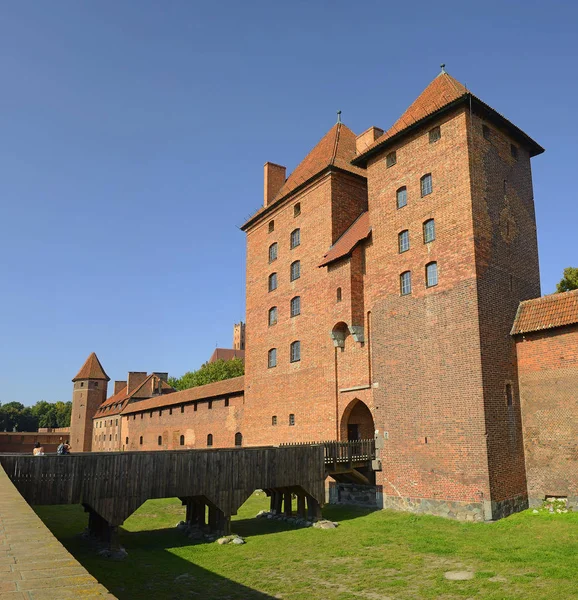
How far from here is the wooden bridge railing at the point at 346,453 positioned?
1841cm

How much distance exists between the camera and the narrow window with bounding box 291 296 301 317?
82.3 feet

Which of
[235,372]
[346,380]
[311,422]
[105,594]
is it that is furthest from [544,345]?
[235,372]

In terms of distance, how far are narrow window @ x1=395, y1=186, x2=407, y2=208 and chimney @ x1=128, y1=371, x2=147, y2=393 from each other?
43182 mm

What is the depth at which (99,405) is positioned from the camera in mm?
62969

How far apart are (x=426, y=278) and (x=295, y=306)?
8447 millimetres

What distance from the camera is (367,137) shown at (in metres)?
25.2

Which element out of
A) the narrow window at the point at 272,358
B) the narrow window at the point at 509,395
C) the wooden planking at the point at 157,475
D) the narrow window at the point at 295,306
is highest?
the narrow window at the point at 295,306

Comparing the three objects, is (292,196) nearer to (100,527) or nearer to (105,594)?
(100,527)

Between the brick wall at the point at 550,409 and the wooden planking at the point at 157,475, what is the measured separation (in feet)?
21.1

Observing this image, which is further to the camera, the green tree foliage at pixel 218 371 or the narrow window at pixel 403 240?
the green tree foliage at pixel 218 371

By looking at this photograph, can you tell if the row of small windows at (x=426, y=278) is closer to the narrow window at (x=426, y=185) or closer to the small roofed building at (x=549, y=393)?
the narrow window at (x=426, y=185)

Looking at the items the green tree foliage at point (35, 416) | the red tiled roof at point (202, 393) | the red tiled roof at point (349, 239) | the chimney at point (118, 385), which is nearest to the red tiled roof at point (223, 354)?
the chimney at point (118, 385)

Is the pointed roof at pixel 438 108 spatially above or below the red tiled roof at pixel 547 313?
above

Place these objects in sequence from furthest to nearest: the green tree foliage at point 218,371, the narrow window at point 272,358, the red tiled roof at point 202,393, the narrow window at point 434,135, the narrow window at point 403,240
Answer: the green tree foliage at point 218,371 → the red tiled roof at point 202,393 → the narrow window at point 272,358 → the narrow window at point 403,240 → the narrow window at point 434,135
